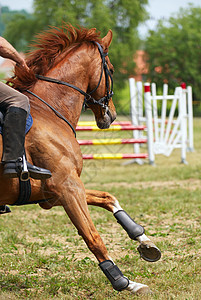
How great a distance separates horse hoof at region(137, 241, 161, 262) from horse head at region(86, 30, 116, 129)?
1.21m

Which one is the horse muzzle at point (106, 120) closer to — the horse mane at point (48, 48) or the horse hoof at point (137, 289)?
the horse mane at point (48, 48)

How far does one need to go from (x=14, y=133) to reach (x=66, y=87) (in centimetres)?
88

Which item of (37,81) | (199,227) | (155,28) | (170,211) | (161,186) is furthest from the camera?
(155,28)

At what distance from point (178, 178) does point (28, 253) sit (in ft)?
15.7

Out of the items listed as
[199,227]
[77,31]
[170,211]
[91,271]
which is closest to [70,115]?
[77,31]

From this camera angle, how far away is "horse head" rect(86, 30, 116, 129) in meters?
3.76

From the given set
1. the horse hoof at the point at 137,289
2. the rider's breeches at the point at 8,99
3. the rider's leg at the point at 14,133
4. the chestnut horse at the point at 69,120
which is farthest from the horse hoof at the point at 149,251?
the rider's breeches at the point at 8,99

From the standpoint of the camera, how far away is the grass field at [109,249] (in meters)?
3.43

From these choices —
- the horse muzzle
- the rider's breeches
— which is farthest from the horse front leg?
the rider's breeches

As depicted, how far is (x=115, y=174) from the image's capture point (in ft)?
31.3

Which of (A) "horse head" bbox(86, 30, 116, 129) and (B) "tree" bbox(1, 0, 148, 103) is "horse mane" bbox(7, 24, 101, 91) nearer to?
(A) "horse head" bbox(86, 30, 116, 129)

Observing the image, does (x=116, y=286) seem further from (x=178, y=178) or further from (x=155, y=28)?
(x=155, y=28)

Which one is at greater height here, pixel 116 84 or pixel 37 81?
pixel 37 81

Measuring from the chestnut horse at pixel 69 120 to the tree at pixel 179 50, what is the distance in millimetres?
23081
